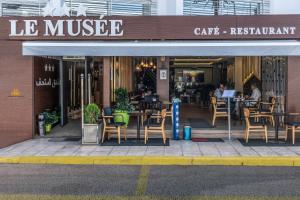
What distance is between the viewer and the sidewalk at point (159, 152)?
33.7 ft

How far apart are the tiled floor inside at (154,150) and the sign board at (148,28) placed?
3482mm

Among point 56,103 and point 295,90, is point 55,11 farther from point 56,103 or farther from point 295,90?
point 295,90

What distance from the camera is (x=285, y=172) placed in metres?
9.27

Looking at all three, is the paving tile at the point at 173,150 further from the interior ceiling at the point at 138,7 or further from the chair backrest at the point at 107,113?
the interior ceiling at the point at 138,7

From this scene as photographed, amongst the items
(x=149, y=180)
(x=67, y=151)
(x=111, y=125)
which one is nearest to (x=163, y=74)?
(x=111, y=125)

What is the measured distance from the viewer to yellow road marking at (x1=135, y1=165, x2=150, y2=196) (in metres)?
7.59

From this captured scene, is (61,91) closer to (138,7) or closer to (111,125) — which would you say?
(111,125)

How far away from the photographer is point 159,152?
1112 centimetres

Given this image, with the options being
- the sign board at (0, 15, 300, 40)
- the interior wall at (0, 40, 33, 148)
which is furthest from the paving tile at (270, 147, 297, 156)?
the interior wall at (0, 40, 33, 148)

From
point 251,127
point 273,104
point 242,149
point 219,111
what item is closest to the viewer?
point 242,149

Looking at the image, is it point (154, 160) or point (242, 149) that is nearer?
point (154, 160)

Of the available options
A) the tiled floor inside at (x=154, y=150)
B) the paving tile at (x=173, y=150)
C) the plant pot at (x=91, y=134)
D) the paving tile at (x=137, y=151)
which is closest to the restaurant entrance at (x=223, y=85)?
the tiled floor inside at (x=154, y=150)

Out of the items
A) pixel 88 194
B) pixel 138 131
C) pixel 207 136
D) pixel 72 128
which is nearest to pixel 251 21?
pixel 207 136

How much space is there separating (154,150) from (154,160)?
1.15 metres
